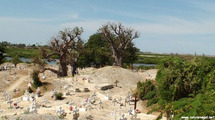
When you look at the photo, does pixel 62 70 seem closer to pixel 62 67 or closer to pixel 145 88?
pixel 62 67

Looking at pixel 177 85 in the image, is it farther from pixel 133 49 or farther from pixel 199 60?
pixel 133 49

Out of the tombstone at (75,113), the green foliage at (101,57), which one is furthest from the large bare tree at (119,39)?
the tombstone at (75,113)

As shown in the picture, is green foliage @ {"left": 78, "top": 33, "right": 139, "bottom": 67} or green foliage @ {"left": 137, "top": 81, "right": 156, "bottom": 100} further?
green foliage @ {"left": 78, "top": 33, "right": 139, "bottom": 67}

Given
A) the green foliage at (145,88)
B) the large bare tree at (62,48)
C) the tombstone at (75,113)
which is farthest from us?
the large bare tree at (62,48)

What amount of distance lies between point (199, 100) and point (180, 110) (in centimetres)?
35

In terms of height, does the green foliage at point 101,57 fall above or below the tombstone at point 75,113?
above

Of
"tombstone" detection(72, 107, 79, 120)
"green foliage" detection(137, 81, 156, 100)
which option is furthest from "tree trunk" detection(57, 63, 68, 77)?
"tombstone" detection(72, 107, 79, 120)

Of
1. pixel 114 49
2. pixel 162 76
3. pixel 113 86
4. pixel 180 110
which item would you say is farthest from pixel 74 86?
pixel 180 110

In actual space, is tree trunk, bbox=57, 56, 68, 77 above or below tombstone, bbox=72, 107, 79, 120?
above

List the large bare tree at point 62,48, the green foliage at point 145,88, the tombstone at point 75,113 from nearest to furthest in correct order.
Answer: the tombstone at point 75,113 → the green foliage at point 145,88 → the large bare tree at point 62,48

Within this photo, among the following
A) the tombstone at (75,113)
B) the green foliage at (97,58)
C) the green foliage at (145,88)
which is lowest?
the tombstone at (75,113)

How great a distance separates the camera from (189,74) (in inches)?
463

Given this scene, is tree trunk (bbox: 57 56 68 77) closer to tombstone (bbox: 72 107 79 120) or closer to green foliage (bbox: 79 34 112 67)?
green foliage (bbox: 79 34 112 67)

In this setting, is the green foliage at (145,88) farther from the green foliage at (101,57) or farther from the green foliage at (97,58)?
the green foliage at (97,58)
